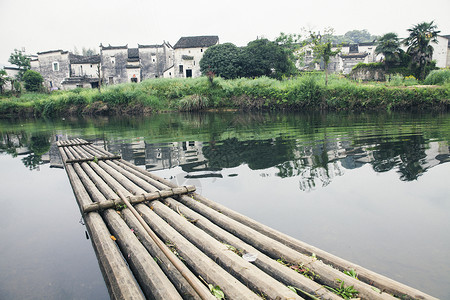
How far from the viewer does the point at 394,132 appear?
37.9 ft

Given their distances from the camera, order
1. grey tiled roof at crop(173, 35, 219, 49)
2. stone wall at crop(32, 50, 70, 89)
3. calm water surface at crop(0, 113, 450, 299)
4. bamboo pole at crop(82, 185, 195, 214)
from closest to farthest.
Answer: calm water surface at crop(0, 113, 450, 299) < bamboo pole at crop(82, 185, 195, 214) < grey tiled roof at crop(173, 35, 219, 49) < stone wall at crop(32, 50, 70, 89)

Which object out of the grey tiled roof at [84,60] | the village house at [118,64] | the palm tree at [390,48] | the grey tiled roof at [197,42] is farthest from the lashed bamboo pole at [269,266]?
the grey tiled roof at [84,60]

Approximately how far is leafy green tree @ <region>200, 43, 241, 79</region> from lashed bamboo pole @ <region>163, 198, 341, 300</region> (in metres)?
34.3

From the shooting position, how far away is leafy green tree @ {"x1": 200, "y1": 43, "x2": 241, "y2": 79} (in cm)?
3653

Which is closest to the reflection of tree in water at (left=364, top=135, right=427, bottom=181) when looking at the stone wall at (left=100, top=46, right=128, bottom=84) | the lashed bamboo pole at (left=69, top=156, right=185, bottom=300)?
the lashed bamboo pole at (left=69, top=156, right=185, bottom=300)

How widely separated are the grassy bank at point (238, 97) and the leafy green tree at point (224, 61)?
6303mm

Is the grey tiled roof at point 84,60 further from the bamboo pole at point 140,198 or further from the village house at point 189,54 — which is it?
the bamboo pole at point 140,198

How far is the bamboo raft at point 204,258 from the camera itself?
211 cm

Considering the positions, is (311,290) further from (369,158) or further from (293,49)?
(293,49)

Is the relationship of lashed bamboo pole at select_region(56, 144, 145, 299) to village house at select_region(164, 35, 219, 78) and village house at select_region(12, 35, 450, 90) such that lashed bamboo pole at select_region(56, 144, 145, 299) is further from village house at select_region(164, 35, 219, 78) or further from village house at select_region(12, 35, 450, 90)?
village house at select_region(12, 35, 450, 90)

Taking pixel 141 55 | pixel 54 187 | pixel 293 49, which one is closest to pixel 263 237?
pixel 54 187

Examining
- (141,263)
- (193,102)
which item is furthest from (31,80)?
(141,263)

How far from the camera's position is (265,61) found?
35.8m

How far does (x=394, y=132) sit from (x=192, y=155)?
8.62m
